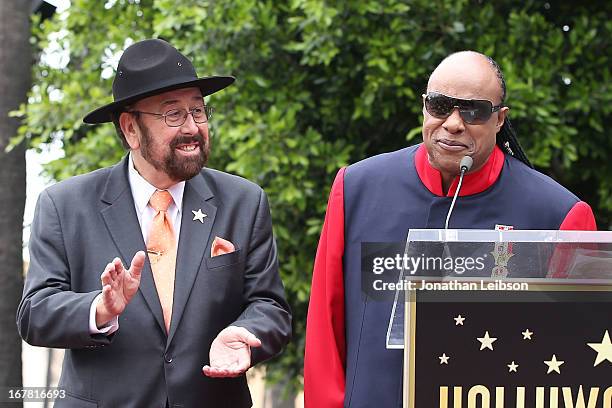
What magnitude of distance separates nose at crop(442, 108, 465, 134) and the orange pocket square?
0.89 m

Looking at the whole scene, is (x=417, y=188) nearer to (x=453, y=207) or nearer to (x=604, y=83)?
(x=453, y=207)

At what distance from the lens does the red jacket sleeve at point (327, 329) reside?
12.6ft

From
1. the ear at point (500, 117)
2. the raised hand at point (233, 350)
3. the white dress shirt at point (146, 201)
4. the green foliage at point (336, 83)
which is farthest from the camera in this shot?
the green foliage at point (336, 83)

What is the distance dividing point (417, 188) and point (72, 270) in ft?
4.06

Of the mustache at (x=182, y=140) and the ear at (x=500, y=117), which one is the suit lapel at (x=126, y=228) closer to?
the mustache at (x=182, y=140)

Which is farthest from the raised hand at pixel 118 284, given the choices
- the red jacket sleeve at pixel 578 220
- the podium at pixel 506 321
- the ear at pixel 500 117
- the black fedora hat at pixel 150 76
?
the red jacket sleeve at pixel 578 220

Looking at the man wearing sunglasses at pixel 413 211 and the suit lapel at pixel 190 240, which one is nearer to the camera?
the man wearing sunglasses at pixel 413 211

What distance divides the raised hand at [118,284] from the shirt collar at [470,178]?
1045 millimetres

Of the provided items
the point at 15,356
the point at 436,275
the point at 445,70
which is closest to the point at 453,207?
the point at 445,70

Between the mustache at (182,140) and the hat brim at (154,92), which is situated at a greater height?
the hat brim at (154,92)

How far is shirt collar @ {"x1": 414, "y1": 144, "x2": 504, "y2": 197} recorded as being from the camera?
12.9 feet

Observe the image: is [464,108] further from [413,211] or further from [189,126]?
[189,126]

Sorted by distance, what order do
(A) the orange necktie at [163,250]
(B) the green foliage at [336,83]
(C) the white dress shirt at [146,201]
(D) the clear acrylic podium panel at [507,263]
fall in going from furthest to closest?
(B) the green foliage at [336,83] < (C) the white dress shirt at [146,201] < (A) the orange necktie at [163,250] < (D) the clear acrylic podium panel at [507,263]

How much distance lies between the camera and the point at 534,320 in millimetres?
3143
